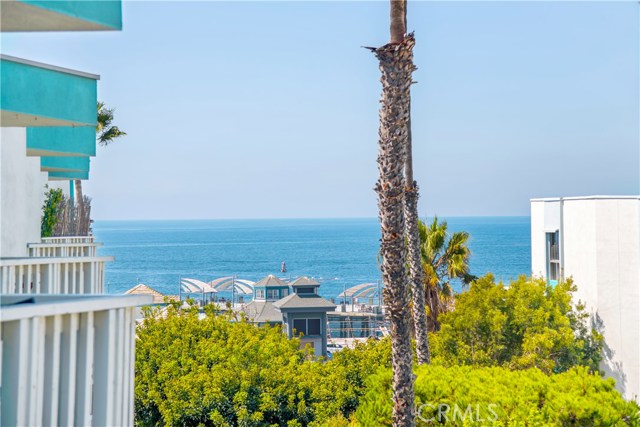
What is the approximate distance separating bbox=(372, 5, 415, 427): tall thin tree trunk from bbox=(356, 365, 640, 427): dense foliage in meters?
1.34

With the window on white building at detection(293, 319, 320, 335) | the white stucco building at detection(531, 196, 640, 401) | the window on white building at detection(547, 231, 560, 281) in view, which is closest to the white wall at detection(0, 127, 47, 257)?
the white stucco building at detection(531, 196, 640, 401)

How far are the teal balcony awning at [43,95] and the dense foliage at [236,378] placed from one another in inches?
417

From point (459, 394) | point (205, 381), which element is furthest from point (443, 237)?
point (459, 394)

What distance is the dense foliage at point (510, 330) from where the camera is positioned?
25750mm

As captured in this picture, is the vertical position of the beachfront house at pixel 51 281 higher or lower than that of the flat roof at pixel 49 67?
lower

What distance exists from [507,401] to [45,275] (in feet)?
28.1

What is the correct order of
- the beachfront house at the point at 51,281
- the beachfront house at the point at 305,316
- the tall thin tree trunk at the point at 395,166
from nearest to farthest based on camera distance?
the beachfront house at the point at 51,281 < the tall thin tree trunk at the point at 395,166 < the beachfront house at the point at 305,316

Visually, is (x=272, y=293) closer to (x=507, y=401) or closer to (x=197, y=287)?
(x=197, y=287)

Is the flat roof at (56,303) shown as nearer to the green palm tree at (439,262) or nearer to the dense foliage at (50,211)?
the dense foliage at (50,211)

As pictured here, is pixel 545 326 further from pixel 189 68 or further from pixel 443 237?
pixel 189 68

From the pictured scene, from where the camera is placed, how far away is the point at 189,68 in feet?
366

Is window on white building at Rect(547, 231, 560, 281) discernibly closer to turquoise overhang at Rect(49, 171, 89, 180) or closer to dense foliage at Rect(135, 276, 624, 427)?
dense foliage at Rect(135, 276, 624, 427)

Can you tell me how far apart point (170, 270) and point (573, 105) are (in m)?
75.9

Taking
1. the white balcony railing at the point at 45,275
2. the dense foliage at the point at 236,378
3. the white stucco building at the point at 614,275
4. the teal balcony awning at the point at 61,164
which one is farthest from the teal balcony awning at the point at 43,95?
the white stucco building at the point at 614,275
